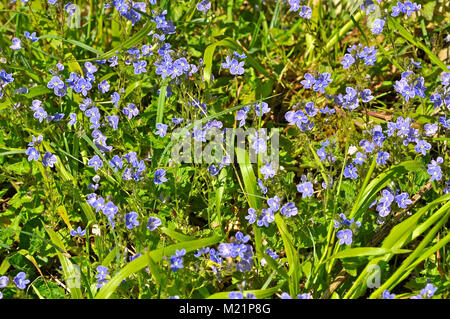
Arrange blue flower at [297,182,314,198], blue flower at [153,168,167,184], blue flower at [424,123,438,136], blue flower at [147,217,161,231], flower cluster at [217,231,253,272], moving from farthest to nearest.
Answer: blue flower at [424,123,438,136] < blue flower at [153,168,167,184] < blue flower at [297,182,314,198] < blue flower at [147,217,161,231] < flower cluster at [217,231,253,272]

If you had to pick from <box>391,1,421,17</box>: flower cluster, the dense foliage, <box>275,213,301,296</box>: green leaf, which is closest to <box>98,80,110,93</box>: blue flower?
the dense foliage

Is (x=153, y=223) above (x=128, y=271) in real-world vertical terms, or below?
above

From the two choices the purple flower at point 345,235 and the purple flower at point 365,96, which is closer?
the purple flower at point 345,235

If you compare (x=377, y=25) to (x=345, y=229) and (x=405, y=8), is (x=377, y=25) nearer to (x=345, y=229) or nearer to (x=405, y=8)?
(x=405, y=8)

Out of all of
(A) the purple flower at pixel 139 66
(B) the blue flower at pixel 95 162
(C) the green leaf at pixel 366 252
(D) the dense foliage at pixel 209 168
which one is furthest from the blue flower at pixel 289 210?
(A) the purple flower at pixel 139 66

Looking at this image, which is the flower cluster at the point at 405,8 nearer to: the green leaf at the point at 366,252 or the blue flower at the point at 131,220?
the green leaf at the point at 366,252

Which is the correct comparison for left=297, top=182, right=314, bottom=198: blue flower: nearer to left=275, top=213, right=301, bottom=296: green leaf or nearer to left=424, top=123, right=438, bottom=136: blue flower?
left=275, top=213, right=301, bottom=296: green leaf

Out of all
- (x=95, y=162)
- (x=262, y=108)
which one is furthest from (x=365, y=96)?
(x=95, y=162)
